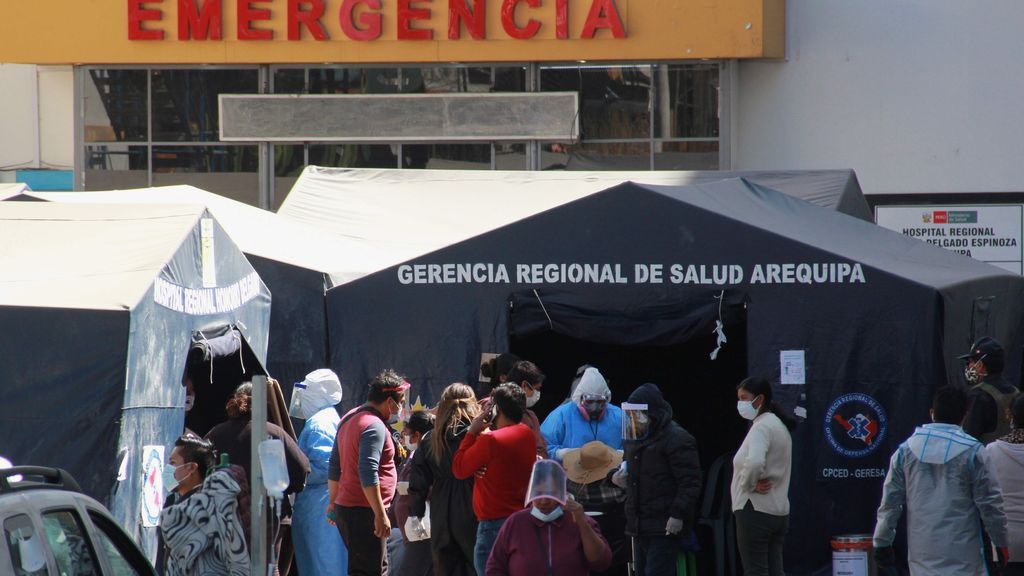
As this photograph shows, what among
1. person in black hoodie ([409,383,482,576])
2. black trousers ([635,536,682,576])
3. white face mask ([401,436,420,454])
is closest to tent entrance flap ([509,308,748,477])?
white face mask ([401,436,420,454])

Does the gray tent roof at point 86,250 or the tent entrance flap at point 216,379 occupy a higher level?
the gray tent roof at point 86,250

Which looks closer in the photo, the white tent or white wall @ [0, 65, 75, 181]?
the white tent

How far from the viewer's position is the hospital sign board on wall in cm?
1934

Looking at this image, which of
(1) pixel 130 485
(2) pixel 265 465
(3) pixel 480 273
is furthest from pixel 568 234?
(2) pixel 265 465

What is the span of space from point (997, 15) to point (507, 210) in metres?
9.39

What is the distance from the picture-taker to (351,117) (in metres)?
20.0

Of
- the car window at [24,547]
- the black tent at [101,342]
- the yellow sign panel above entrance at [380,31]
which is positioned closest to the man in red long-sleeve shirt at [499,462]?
the black tent at [101,342]

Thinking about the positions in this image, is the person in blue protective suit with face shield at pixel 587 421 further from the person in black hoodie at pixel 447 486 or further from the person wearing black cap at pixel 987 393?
the person wearing black cap at pixel 987 393

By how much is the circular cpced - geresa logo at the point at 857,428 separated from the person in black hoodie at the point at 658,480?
1.50 metres

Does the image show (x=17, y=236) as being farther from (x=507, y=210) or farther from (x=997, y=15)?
(x=997, y=15)

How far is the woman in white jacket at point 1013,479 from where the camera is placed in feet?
26.6

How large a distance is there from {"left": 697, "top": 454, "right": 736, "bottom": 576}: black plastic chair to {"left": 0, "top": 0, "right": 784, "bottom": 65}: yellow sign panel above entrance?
9777 mm

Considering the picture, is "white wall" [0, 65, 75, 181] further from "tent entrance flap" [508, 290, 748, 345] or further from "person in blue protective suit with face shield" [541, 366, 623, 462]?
"person in blue protective suit with face shield" [541, 366, 623, 462]

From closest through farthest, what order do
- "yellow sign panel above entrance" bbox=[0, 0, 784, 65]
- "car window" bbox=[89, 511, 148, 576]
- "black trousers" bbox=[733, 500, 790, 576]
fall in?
"car window" bbox=[89, 511, 148, 576] < "black trousers" bbox=[733, 500, 790, 576] < "yellow sign panel above entrance" bbox=[0, 0, 784, 65]
